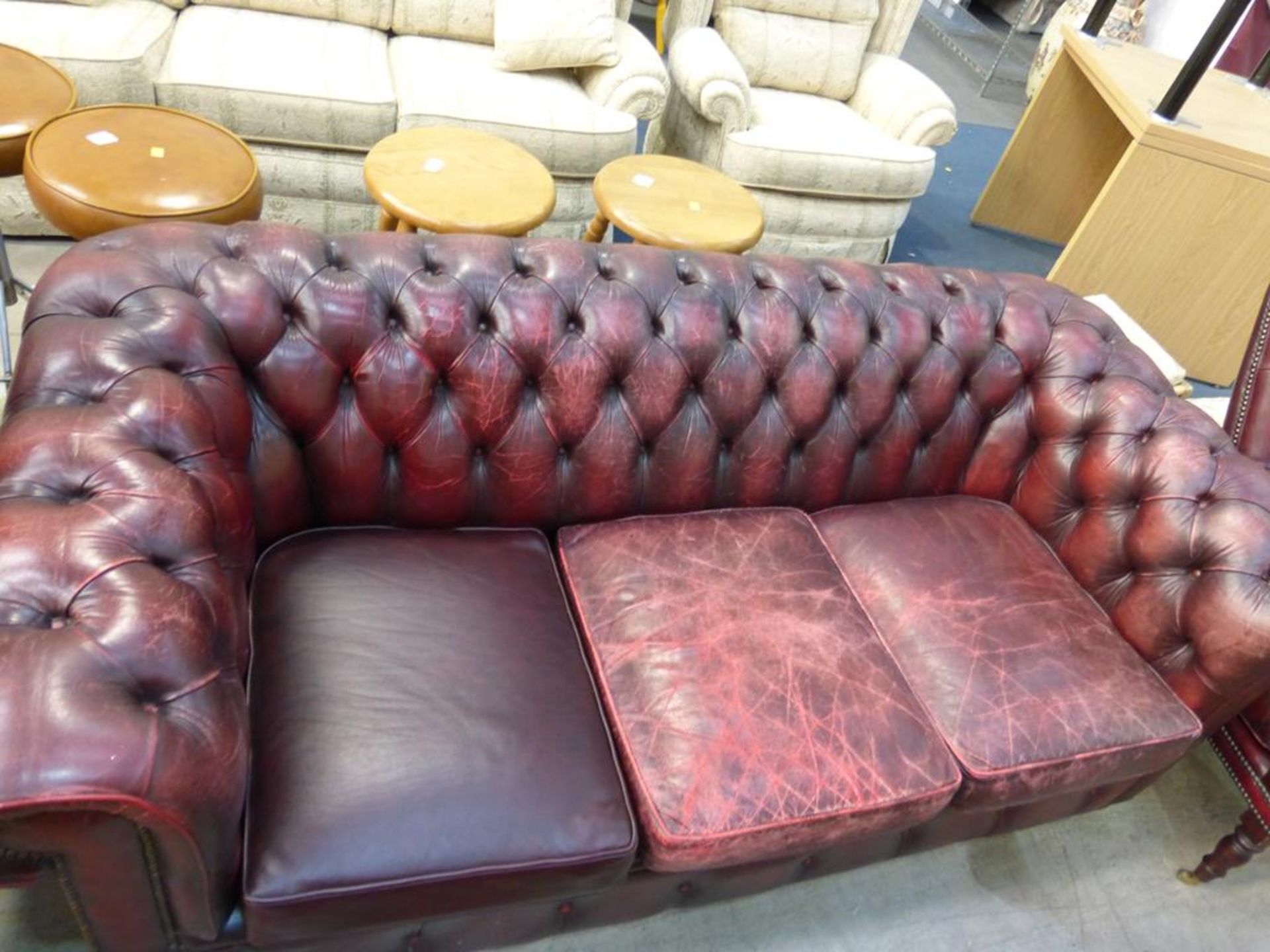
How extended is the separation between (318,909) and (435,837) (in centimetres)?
15

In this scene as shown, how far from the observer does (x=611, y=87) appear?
266 centimetres

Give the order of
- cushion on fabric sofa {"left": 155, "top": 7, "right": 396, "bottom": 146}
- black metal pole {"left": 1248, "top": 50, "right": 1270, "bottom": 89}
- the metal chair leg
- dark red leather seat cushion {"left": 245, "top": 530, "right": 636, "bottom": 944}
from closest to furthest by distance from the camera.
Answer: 1. dark red leather seat cushion {"left": 245, "top": 530, "right": 636, "bottom": 944}
2. the metal chair leg
3. cushion on fabric sofa {"left": 155, "top": 7, "right": 396, "bottom": 146}
4. black metal pole {"left": 1248, "top": 50, "right": 1270, "bottom": 89}

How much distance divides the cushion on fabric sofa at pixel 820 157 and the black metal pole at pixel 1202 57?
0.69 metres

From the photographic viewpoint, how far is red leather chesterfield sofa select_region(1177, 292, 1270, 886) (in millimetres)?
1522

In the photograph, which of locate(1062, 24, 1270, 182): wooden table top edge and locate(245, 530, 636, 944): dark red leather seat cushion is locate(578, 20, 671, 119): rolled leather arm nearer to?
locate(1062, 24, 1270, 182): wooden table top edge

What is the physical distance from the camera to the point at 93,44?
7.20 feet

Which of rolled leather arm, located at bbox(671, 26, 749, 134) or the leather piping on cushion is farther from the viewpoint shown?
rolled leather arm, located at bbox(671, 26, 749, 134)

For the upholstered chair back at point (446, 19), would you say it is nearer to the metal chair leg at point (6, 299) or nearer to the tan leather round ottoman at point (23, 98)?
the tan leather round ottoman at point (23, 98)

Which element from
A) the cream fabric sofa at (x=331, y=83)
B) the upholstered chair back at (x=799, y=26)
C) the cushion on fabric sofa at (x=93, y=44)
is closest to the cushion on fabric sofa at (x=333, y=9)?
the cream fabric sofa at (x=331, y=83)

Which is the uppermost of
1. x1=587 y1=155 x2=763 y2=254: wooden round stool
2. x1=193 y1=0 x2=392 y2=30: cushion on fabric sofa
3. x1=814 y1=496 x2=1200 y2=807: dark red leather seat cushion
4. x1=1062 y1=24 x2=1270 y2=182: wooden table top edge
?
x1=1062 y1=24 x2=1270 y2=182: wooden table top edge

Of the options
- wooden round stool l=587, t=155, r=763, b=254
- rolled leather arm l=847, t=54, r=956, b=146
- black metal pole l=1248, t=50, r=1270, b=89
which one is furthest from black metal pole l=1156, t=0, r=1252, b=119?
wooden round stool l=587, t=155, r=763, b=254

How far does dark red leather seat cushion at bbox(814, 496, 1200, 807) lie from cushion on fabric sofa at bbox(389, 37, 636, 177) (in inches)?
57.4

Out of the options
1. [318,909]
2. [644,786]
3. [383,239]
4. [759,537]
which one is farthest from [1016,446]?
[318,909]

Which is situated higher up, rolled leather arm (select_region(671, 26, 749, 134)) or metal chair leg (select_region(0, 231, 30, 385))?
rolled leather arm (select_region(671, 26, 749, 134))
